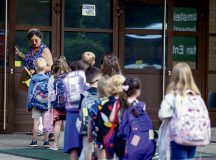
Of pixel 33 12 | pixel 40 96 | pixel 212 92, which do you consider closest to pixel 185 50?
pixel 212 92

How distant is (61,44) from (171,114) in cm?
756

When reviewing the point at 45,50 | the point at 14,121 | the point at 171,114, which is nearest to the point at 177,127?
the point at 171,114

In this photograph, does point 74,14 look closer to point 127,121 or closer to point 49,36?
point 49,36

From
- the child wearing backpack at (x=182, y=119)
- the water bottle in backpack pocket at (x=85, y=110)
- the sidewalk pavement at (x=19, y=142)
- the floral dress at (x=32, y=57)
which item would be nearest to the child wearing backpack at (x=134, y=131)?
the child wearing backpack at (x=182, y=119)

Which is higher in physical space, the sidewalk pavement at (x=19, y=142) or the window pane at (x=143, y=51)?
the window pane at (x=143, y=51)

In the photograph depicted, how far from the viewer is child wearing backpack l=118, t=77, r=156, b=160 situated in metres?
8.76

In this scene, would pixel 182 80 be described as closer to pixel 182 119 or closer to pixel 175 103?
pixel 175 103

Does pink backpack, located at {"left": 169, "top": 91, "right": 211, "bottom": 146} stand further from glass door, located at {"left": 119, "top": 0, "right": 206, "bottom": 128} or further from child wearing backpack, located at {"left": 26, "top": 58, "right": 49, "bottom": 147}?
glass door, located at {"left": 119, "top": 0, "right": 206, "bottom": 128}

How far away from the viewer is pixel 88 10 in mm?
16031

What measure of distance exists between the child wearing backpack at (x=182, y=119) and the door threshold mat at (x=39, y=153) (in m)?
3.86

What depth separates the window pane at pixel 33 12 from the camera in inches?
610

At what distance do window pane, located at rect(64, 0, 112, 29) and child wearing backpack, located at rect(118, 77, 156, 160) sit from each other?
7094 mm

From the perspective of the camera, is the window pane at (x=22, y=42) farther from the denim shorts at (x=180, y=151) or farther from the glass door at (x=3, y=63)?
the denim shorts at (x=180, y=151)

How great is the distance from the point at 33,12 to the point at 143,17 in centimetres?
246
